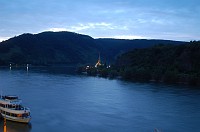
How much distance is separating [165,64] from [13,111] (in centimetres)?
5870

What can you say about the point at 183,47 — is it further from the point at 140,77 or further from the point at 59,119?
the point at 59,119

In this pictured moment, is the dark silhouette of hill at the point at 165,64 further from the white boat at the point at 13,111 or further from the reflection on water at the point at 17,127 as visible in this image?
the reflection on water at the point at 17,127

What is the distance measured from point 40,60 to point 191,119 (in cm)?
13705

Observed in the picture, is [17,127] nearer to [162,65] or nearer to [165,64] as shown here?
[162,65]

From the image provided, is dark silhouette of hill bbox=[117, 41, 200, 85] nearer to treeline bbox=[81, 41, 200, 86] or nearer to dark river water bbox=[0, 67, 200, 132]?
treeline bbox=[81, 41, 200, 86]

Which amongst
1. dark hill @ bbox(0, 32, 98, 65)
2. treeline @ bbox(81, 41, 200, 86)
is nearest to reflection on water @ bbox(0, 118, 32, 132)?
treeline @ bbox(81, 41, 200, 86)

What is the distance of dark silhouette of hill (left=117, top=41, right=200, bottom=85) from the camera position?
72.7 m

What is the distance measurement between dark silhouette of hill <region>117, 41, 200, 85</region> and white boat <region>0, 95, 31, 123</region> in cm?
4410

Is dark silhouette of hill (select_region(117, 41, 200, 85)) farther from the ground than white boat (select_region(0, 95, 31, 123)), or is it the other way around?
dark silhouette of hill (select_region(117, 41, 200, 85))

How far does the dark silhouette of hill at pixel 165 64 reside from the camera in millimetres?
72688

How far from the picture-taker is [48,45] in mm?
189375

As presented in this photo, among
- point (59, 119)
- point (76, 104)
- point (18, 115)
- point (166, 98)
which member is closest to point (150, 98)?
point (166, 98)

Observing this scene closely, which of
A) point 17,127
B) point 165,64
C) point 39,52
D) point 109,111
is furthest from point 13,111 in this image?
point 39,52

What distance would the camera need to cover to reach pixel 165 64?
84.9 m
